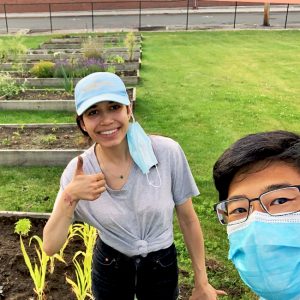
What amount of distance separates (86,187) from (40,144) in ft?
15.7

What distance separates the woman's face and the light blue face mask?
6 centimetres

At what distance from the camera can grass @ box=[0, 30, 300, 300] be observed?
483 cm

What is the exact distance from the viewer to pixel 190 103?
28.8 ft

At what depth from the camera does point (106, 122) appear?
2.04m

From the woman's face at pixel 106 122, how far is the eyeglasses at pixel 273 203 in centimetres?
73

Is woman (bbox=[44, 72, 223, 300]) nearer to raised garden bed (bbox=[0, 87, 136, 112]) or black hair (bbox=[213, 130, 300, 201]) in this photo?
black hair (bbox=[213, 130, 300, 201])

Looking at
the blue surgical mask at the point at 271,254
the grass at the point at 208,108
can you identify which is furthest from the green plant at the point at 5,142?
the blue surgical mask at the point at 271,254

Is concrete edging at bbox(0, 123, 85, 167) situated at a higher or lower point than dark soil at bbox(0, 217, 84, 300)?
lower

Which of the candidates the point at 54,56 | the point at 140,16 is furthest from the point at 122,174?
the point at 140,16

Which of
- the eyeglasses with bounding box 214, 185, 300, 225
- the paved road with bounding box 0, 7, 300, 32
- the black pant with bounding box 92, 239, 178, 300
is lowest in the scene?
the paved road with bounding box 0, 7, 300, 32

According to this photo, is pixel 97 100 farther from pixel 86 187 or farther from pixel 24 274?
pixel 24 274

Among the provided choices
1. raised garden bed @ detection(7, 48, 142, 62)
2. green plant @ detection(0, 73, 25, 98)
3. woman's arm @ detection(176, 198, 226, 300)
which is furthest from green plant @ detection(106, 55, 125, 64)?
woman's arm @ detection(176, 198, 226, 300)

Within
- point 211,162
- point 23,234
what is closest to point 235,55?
point 211,162

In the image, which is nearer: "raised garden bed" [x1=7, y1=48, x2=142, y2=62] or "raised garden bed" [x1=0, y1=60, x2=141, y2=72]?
"raised garden bed" [x1=0, y1=60, x2=141, y2=72]
